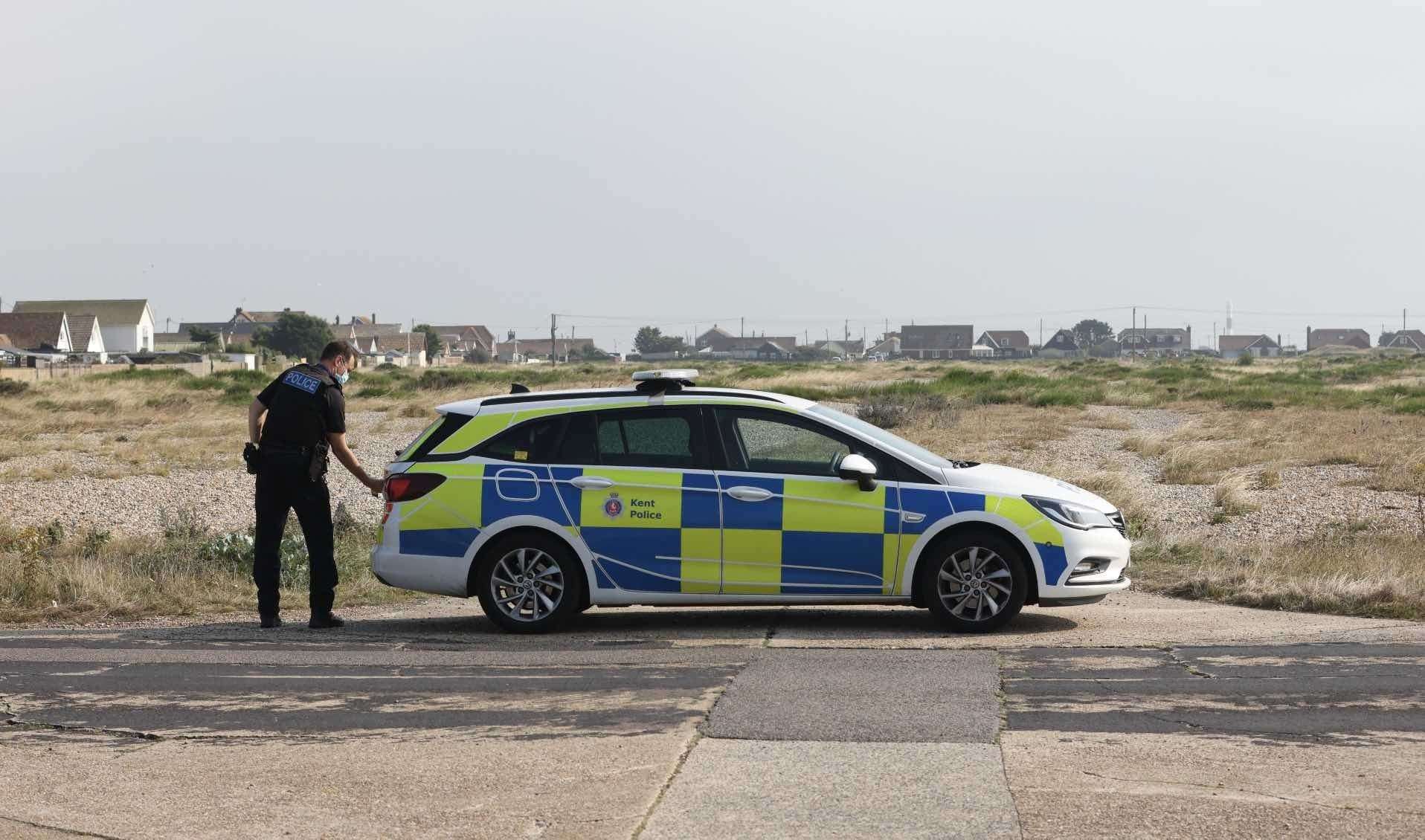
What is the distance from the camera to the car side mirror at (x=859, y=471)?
9.01m

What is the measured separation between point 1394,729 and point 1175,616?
11.5 ft

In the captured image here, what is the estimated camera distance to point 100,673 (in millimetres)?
8188

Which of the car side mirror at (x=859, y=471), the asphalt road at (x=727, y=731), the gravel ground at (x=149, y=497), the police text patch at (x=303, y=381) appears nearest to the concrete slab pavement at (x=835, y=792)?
the asphalt road at (x=727, y=731)

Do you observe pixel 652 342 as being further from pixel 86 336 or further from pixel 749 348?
pixel 86 336

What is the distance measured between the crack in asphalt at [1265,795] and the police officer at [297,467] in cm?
561

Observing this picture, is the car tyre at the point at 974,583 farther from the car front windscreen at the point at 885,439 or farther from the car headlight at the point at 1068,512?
the car front windscreen at the point at 885,439

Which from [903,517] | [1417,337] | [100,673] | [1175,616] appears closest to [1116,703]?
[903,517]

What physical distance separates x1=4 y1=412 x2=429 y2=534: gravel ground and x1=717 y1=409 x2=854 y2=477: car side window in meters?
7.43

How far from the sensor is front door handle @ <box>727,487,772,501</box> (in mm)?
9102

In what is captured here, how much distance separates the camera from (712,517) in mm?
9148

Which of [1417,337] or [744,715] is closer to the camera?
[744,715]

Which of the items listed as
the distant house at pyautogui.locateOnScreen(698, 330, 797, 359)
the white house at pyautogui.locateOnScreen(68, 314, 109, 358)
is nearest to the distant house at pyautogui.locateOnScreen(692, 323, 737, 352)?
the distant house at pyautogui.locateOnScreen(698, 330, 797, 359)

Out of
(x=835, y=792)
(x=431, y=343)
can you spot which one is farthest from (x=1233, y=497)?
(x=431, y=343)

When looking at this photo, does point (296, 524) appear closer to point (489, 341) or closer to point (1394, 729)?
point (1394, 729)
